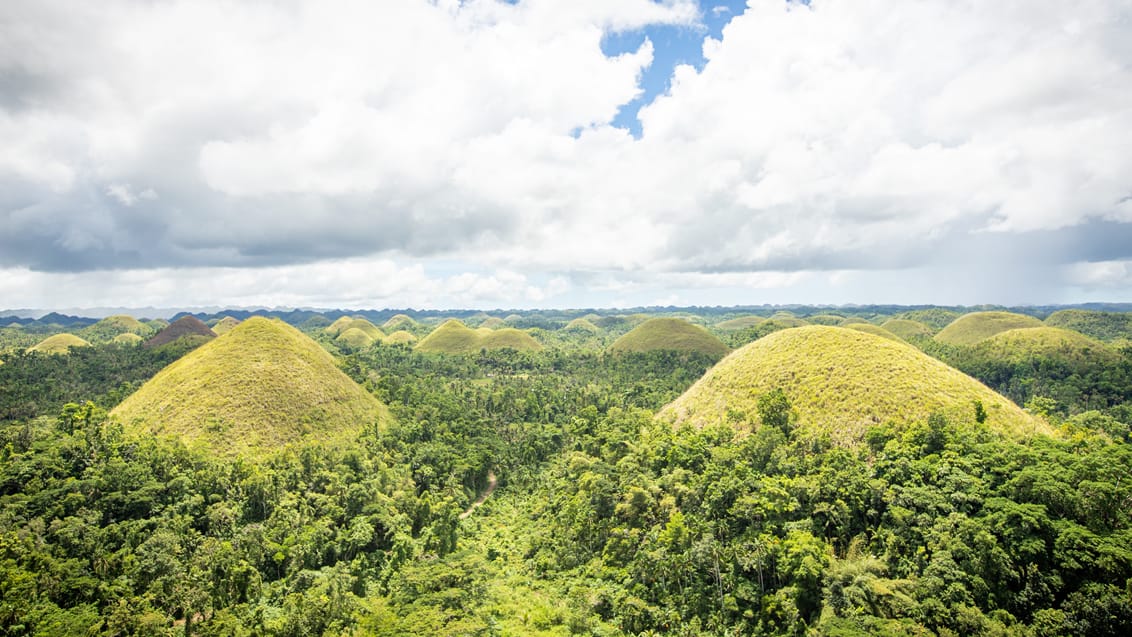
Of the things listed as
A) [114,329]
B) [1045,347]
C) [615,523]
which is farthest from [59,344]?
[1045,347]

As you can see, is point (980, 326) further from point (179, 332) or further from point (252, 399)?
point (179, 332)

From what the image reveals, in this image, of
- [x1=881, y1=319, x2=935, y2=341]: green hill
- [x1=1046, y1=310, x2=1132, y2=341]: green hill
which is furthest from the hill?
[x1=1046, y1=310, x2=1132, y2=341]: green hill

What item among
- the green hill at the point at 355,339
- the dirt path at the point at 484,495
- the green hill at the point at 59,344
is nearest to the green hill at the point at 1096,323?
the dirt path at the point at 484,495

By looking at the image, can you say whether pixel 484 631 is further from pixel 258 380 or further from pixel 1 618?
pixel 258 380

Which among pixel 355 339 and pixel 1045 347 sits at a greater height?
pixel 1045 347

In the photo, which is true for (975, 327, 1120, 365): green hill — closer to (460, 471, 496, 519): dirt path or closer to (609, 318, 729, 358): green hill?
(609, 318, 729, 358): green hill

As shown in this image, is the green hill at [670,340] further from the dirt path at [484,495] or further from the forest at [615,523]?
the dirt path at [484,495]

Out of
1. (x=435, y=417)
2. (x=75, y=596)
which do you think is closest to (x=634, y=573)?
(x=75, y=596)
